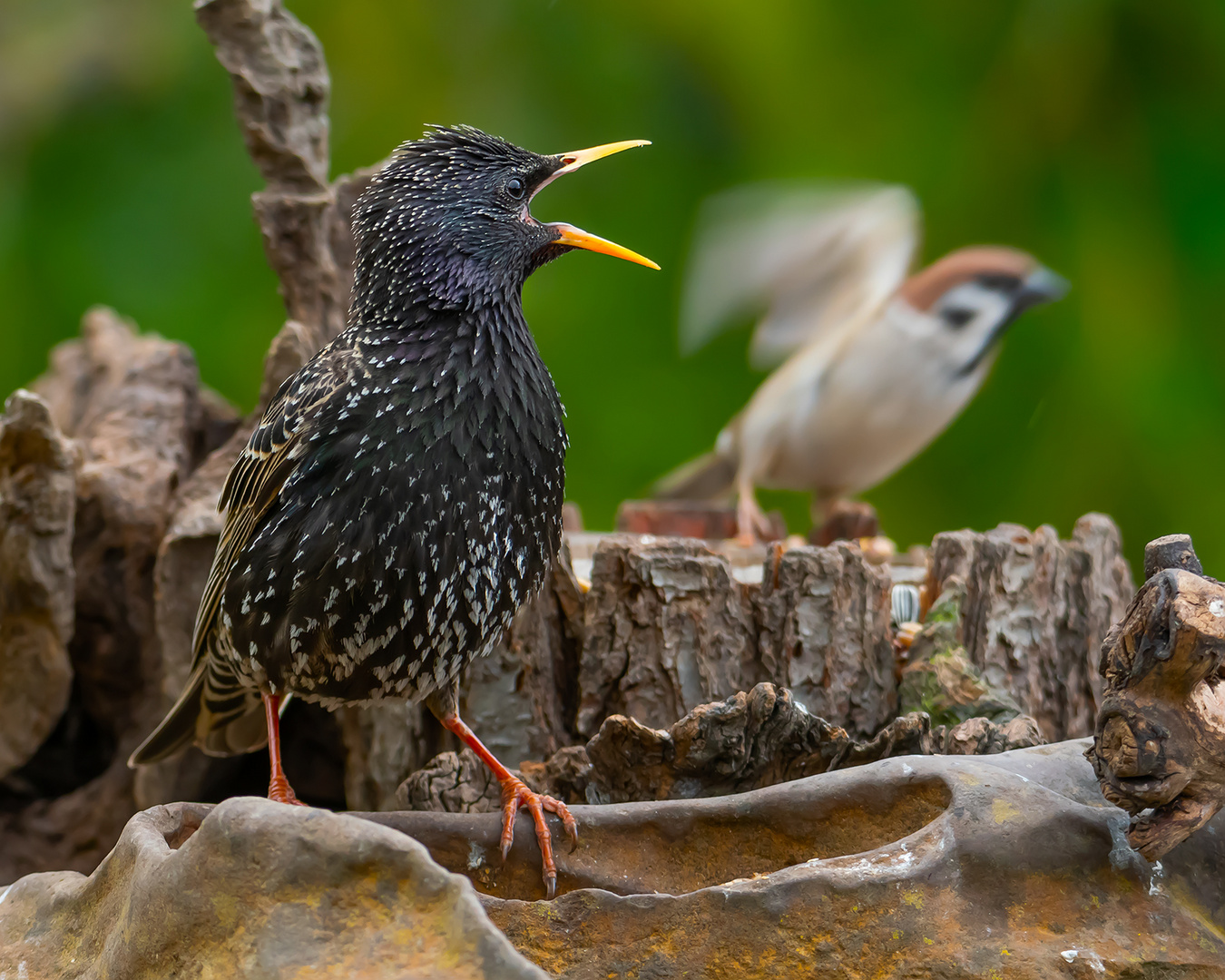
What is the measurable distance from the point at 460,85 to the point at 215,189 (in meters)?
1.42

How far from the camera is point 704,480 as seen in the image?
5.94 meters

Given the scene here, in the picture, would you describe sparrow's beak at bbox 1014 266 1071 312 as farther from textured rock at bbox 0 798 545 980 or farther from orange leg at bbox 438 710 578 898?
textured rock at bbox 0 798 545 980

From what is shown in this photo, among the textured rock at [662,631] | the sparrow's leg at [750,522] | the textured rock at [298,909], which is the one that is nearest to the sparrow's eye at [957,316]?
the sparrow's leg at [750,522]

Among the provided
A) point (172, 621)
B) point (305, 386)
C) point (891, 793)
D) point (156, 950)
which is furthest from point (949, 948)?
point (172, 621)

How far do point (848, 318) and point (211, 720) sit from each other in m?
3.73

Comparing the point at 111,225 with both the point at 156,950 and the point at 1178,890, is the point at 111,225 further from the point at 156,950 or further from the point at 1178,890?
the point at 1178,890

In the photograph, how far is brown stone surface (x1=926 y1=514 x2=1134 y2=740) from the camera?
10.2 feet

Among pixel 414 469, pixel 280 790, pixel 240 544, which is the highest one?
pixel 414 469

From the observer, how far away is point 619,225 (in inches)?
255

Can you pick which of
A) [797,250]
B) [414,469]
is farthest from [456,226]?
[797,250]

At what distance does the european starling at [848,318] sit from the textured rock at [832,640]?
187cm

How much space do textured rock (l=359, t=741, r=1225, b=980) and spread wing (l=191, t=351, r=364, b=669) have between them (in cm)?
107

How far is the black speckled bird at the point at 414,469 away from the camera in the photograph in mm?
2312

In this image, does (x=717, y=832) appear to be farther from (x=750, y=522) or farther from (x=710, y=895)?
(x=750, y=522)
